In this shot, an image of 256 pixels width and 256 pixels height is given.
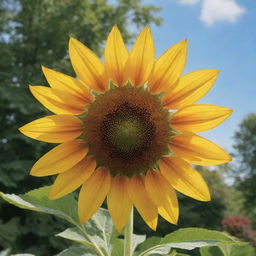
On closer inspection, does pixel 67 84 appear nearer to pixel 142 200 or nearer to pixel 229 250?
pixel 142 200

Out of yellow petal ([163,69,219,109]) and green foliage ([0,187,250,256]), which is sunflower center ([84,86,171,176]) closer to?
yellow petal ([163,69,219,109])

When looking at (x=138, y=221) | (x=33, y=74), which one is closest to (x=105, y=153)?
(x=138, y=221)

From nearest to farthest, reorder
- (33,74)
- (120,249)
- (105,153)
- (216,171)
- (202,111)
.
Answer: (202,111), (105,153), (120,249), (33,74), (216,171)

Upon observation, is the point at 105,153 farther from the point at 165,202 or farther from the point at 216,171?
the point at 216,171

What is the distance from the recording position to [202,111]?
1.02m

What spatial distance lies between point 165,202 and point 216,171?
2583cm

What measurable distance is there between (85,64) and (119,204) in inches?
14.9

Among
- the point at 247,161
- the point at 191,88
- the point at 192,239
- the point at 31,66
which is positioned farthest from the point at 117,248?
the point at 247,161

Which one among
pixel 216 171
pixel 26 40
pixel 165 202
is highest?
pixel 26 40

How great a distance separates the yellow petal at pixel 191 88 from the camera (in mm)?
1010

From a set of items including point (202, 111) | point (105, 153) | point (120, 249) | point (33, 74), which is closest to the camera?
point (202, 111)

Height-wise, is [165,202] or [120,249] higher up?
[165,202]

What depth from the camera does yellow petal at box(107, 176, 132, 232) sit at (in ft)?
3.37

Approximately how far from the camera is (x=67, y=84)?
104cm
